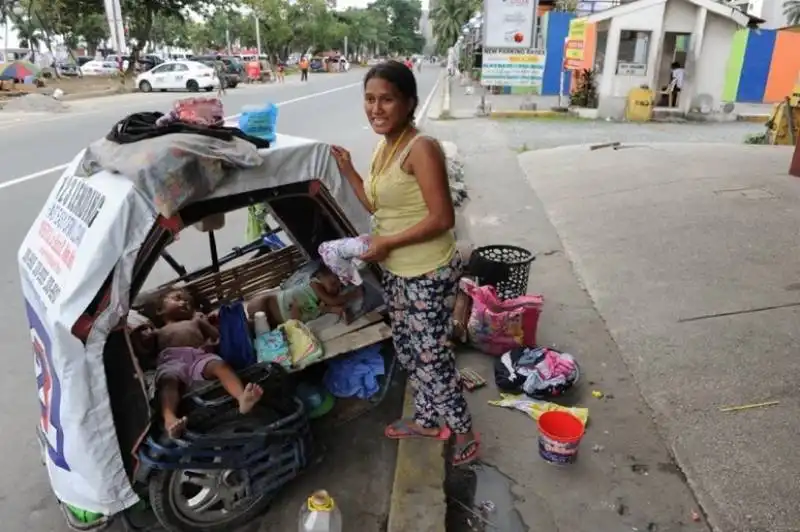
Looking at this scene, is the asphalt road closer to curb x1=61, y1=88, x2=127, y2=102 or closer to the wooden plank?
the wooden plank

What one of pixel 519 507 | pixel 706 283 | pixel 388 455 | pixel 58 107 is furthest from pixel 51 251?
pixel 58 107

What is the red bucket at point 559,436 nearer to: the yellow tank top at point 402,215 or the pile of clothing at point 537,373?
the pile of clothing at point 537,373

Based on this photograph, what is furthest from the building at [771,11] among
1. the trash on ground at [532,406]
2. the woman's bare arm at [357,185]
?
the woman's bare arm at [357,185]

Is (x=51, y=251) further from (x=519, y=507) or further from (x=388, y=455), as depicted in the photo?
(x=519, y=507)

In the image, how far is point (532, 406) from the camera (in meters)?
3.50

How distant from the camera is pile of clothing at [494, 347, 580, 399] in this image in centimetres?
361

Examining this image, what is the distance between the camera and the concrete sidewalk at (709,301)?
2930mm

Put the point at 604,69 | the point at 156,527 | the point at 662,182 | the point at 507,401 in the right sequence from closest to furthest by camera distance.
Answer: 1. the point at 156,527
2. the point at 507,401
3. the point at 662,182
4. the point at 604,69

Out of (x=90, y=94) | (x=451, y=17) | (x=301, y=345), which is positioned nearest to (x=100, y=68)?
(x=90, y=94)

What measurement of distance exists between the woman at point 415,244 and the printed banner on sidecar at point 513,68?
1556 cm

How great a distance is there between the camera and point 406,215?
2561 mm

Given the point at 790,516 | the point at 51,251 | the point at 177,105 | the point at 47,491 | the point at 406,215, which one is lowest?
the point at 47,491

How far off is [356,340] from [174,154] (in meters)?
1.29

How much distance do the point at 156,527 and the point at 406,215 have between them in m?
1.75
